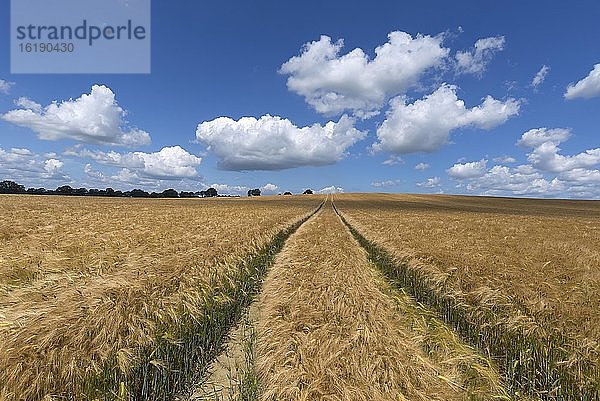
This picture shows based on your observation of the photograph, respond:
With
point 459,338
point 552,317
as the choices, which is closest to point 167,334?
point 459,338

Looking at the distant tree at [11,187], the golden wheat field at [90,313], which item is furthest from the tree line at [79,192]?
the golden wheat field at [90,313]

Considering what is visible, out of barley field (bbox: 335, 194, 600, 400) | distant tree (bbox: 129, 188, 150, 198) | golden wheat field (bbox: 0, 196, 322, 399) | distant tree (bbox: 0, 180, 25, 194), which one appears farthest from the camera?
distant tree (bbox: 129, 188, 150, 198)

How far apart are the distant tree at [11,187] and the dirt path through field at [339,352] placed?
518ft

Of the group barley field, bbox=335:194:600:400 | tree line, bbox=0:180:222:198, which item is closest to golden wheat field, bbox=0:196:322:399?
barley field, bbox=335:194:600:400

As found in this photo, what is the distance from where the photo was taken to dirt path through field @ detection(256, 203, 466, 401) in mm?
3768

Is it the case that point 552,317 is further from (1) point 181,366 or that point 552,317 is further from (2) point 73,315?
(2) point 73,315

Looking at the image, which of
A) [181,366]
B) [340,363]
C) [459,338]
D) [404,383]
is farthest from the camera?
[459,338]

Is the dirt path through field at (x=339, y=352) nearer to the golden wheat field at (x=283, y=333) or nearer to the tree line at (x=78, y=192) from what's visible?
the golden wheat field at (x=283, y=333)

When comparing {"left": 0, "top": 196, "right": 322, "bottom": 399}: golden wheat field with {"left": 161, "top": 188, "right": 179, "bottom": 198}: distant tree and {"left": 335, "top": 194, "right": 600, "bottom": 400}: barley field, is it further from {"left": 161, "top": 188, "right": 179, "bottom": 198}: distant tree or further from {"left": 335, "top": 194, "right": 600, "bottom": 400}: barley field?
{"left": 161, "top": 188, "right": 179, "bottom": 198}: distant tree

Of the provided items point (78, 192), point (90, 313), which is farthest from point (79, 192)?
point (90, 313)

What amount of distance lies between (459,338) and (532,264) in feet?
14.9

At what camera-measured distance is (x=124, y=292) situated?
206 inches

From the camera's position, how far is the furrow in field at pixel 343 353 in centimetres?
378

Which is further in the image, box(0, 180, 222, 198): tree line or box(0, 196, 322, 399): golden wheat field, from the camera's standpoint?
box(0, 180, 222, 198): tree line
